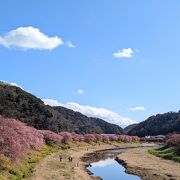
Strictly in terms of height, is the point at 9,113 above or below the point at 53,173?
above

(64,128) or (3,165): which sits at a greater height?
(64,128)

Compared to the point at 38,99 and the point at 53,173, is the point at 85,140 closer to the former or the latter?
the point at 38,99

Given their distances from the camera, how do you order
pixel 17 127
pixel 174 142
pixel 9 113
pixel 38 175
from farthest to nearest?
pixel 9 113 → pixel 174 142 → pixel 17 127 → pixel 38 175

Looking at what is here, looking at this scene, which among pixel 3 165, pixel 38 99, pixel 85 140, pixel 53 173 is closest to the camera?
pixel 3 165

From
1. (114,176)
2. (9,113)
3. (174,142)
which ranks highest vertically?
(9,113)

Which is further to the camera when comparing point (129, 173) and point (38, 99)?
point (38, 99)

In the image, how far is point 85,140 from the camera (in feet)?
445

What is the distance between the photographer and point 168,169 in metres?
55.8

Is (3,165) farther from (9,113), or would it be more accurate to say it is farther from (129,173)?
(9,113)

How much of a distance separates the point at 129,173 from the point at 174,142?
3629 cm

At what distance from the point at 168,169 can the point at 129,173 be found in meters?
5.63

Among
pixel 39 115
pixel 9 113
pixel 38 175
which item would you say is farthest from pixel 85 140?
pixel 38 175

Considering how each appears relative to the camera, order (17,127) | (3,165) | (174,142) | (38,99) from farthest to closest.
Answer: (38,99), (174,142), (17,127), (3,165)

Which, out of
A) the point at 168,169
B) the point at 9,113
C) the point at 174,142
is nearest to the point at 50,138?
the point at 9,113
